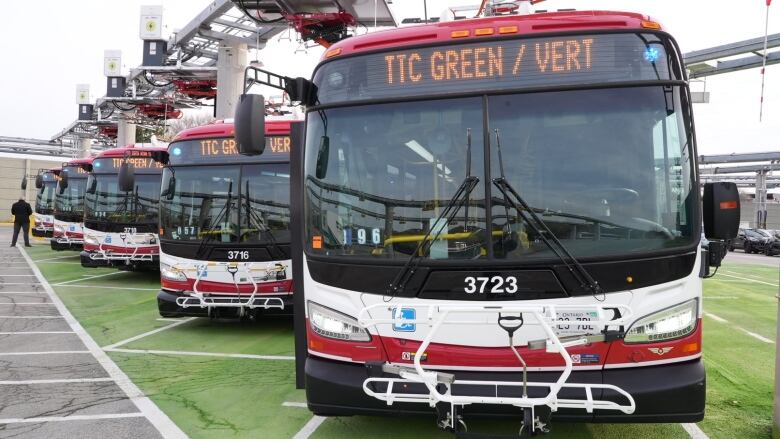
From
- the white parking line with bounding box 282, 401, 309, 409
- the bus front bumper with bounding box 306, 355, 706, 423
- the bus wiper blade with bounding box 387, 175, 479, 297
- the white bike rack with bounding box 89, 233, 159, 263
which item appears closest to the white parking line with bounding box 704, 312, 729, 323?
the bus front bumper with bounding box 306, 355, 706, 423

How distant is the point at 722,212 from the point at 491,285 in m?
1.57

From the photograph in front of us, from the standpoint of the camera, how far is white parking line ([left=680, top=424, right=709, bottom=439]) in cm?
431

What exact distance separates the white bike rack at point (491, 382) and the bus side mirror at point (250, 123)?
146 centimetres

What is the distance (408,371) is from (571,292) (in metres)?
1.04

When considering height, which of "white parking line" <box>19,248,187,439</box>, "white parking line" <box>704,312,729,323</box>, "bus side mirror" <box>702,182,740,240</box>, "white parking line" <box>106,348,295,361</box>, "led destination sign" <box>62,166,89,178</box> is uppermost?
"led destination sign" <box>62,166,89,178</box>

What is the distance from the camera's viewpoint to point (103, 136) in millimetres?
38750

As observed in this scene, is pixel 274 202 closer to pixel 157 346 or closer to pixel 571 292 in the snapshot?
pixel 157 346

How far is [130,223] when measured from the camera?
12969 millimetres

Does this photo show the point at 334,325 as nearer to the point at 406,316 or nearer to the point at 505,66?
the point at 406,316

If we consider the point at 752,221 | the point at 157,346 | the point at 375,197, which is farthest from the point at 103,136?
the point at 752,221

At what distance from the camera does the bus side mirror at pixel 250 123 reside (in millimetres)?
4094

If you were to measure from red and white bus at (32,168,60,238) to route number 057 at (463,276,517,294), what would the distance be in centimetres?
2214

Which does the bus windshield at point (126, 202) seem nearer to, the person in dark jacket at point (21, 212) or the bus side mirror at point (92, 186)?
the bus side mirror at point (92, 186)

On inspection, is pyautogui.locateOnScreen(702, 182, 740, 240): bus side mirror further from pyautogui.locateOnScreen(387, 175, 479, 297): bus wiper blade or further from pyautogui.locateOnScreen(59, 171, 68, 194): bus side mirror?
pyautogui.locateOnScreen(59, 171, 68, 194): bus side mirror
